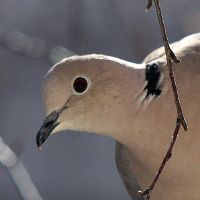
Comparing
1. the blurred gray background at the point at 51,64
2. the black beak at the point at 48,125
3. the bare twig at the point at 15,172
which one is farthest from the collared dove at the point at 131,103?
the blurred gray background at the point at 51,64

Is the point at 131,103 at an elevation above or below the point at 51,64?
above

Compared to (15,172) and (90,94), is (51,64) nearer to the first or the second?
(15,172)

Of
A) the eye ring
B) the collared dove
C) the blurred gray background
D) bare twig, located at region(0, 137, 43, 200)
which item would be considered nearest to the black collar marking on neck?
the collared dove

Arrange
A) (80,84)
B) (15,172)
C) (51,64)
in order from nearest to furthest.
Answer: (80,84), (15,172), (51,64)

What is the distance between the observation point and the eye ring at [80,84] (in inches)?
84.6

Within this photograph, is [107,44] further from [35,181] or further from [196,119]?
[196,119]

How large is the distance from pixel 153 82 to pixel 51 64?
7.76ft

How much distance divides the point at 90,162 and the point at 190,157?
207 cm

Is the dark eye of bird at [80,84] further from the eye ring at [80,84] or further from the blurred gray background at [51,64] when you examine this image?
the blurred gray background at [51,64]

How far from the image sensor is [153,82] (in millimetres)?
2199

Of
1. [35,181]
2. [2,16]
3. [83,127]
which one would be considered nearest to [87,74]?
[83,127]

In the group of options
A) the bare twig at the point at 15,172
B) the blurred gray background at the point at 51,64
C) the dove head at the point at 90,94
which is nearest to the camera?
the dove head at the point at 90,94

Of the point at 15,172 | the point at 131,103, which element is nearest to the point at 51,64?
the point at 15,172

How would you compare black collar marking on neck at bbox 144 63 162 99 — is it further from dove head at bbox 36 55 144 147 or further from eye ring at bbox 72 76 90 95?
eye ring at bbox 72 76 90 95
